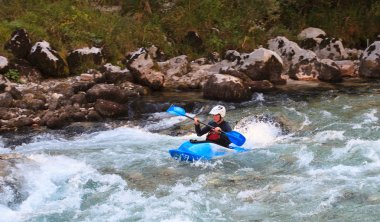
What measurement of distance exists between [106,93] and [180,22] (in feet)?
19.1

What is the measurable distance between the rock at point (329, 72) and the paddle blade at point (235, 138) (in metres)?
6.69

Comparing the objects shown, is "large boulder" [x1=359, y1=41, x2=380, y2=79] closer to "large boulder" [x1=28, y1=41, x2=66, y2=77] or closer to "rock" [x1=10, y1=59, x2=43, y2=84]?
"large boulder" [x1=28, y1=41, x2=66, y2=77]

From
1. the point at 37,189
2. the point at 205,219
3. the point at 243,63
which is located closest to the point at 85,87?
the point at 243,63

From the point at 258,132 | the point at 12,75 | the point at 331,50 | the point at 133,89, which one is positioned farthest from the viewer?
the point at 331,50

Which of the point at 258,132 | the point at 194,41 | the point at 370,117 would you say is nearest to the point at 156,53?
the point at 194,41

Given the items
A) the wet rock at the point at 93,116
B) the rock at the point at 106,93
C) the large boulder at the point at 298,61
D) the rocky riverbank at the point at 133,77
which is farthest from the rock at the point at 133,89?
the large boulder at the point at 298,61

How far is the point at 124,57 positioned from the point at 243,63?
355 centimetres

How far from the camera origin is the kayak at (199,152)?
25.0ft

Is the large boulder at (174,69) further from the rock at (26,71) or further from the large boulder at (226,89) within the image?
the rock at (26,71)

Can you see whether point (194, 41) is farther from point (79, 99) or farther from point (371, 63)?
point (79, 99)

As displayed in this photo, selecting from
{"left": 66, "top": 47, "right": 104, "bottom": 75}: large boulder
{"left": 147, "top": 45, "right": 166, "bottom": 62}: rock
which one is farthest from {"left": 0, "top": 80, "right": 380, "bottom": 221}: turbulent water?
{"left": 147, "top": 45, "right": 166, "bottom": 62}: rock

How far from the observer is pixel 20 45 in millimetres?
13383

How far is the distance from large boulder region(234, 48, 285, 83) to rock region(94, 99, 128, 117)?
3.90 meters

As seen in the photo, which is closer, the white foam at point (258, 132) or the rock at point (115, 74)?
the white foam at point (258, 132)
